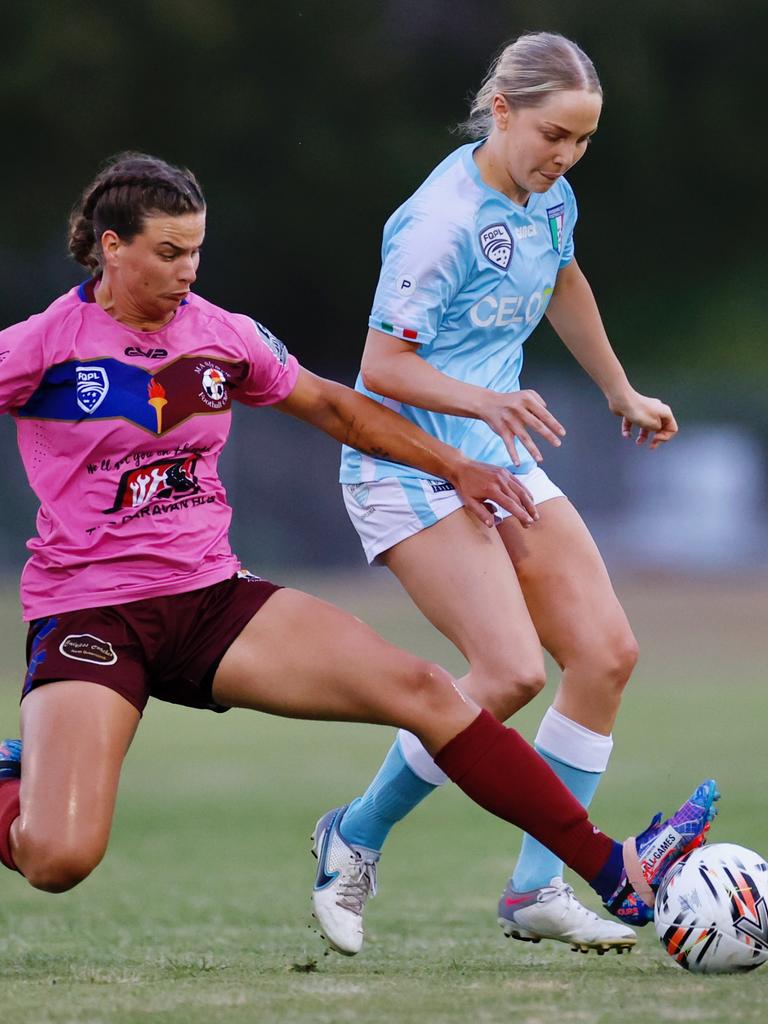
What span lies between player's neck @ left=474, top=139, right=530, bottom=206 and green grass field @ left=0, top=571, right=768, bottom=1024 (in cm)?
216

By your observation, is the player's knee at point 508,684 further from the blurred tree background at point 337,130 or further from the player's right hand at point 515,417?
the blurred tree background at point 337,130

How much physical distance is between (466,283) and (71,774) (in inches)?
69.6

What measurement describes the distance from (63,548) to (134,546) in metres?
0.19

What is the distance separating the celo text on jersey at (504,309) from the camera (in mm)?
5355

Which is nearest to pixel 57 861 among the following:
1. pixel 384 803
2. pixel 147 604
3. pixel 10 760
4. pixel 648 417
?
pixel 10 760

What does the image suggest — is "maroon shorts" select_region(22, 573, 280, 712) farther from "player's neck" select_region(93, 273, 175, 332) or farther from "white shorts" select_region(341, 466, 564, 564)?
"player's neck" select_region(93, 273, 175, 332)

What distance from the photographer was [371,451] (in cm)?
534

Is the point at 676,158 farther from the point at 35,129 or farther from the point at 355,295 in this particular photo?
the point at 35,129

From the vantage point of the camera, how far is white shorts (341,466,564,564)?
5.31 m

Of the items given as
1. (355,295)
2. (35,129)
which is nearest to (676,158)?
(355,295)

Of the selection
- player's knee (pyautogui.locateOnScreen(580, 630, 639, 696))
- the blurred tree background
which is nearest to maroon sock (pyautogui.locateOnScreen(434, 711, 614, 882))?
player's knee (pyautogui.locateOnScreen(580, 630, 639, 696))

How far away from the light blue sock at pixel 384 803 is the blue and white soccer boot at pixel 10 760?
38.3 inches

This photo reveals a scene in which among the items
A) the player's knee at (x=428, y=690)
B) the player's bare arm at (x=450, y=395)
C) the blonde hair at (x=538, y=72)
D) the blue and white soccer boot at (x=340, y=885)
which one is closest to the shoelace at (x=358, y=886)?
the blue and white soccer boot at (x=340, y=885)

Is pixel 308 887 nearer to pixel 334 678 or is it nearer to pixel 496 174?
pixel 334 678
